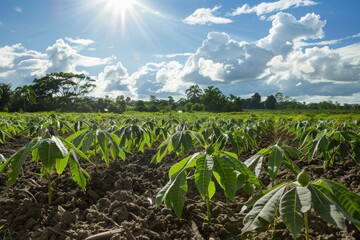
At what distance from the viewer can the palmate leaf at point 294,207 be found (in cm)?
84

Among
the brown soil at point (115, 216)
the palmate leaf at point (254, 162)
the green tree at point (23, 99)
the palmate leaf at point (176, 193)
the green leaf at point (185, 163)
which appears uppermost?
the green tree at point (23, 99)

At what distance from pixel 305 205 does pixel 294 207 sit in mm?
39

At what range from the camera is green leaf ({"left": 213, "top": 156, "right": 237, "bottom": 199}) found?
1225mm

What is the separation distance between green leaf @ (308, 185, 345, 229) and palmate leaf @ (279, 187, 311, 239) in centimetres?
3

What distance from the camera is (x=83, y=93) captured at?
50.5 m

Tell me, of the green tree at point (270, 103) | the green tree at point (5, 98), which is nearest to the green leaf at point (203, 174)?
the green tree at point (5, 98)

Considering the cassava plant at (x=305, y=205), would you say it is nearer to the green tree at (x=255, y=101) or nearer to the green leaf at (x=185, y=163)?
the green leaf at (x=185, y=163)

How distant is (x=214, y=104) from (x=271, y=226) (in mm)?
49203

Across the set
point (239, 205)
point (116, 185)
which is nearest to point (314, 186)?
point (239, 205)

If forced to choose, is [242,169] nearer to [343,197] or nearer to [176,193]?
[176,193]

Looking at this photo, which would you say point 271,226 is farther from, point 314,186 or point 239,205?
point 314,186

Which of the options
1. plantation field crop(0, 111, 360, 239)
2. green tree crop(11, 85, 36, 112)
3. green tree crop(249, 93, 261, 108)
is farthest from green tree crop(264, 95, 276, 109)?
plantation field crop(0, 111, 360, 239)

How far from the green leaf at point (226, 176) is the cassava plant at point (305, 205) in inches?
Result: 8.2

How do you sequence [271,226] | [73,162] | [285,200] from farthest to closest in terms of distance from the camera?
1. [73,162]
2. [271,226]
3. [285,200]
